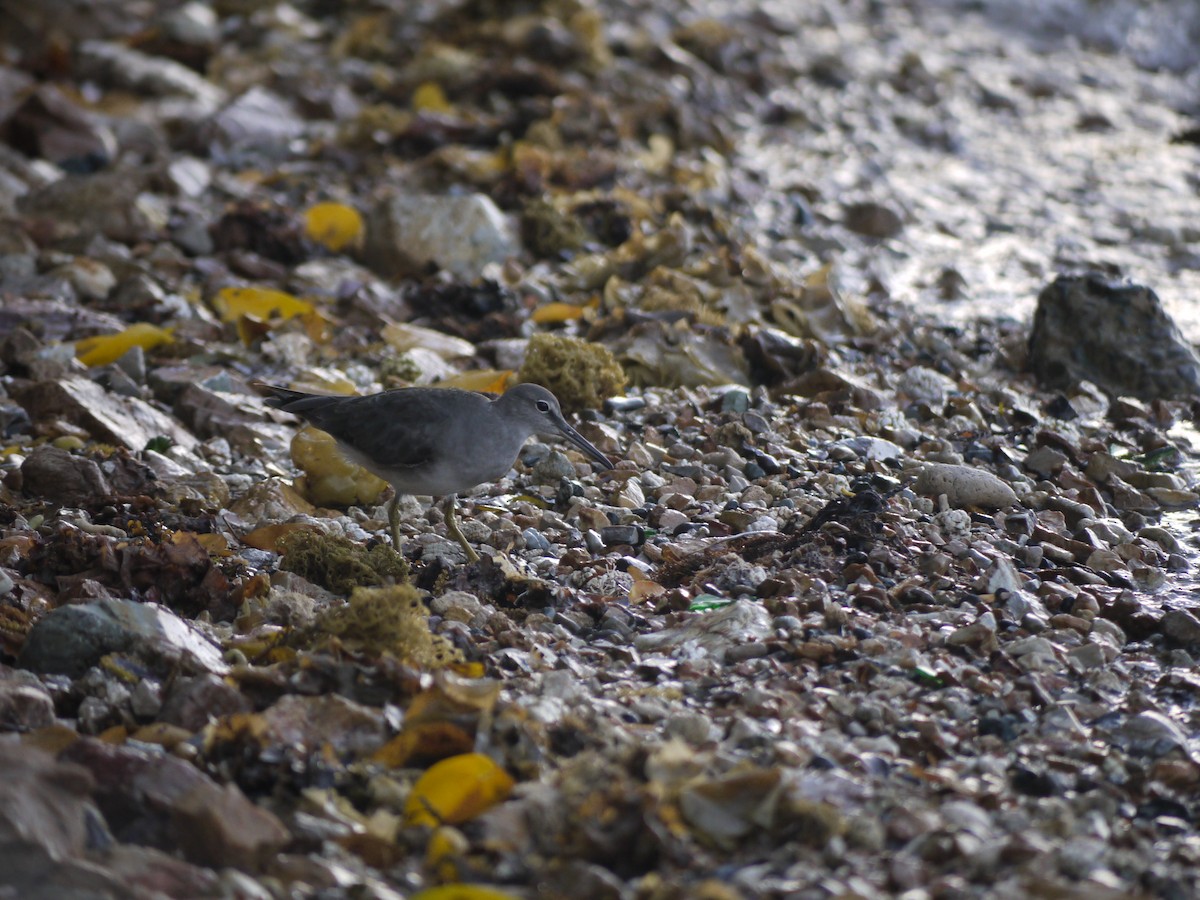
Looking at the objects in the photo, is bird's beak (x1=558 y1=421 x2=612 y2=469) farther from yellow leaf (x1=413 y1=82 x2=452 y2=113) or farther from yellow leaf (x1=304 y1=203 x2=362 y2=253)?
yellow leaf (x1=413 y1=82 x2=452 y2=113)

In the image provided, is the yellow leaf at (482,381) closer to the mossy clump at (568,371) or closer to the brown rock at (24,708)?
the mossy clump at (568,371)

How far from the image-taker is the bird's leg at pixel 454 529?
16.6ft

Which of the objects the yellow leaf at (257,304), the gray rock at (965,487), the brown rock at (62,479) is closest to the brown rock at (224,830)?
the brown rock at (62,479)

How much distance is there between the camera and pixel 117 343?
6859 mm

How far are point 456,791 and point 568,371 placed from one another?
3114 millimetres

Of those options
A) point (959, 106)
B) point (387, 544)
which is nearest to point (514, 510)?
point (387, 544)

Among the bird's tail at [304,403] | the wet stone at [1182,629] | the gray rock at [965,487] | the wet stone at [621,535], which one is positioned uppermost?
the wet stone at [1182,629]

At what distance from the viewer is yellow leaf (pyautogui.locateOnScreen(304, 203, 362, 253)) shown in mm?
8508

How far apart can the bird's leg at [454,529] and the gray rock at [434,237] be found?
3.04 metres

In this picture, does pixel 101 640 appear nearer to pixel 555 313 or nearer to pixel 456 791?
pixel 456 791

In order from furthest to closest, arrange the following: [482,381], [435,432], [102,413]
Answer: [482,381] < [102,413] < [435,432]

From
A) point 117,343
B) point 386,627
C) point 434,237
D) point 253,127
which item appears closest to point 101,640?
point 386,627

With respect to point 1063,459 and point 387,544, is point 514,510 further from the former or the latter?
point 1063,459

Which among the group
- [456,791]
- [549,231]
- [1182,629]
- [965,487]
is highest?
[1182,629]
